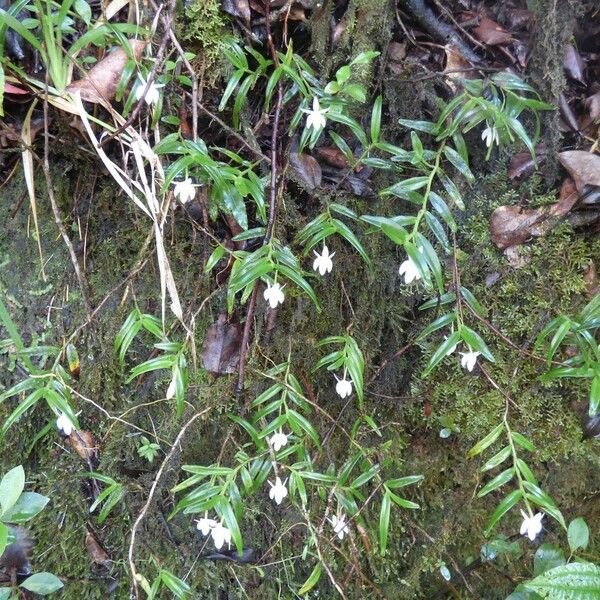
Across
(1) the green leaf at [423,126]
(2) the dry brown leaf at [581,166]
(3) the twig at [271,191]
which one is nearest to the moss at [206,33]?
(3) the twig at [271,191]

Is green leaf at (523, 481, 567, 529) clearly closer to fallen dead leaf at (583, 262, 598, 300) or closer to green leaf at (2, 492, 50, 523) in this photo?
fallen dead leaf at (583, 262, 598, 300)

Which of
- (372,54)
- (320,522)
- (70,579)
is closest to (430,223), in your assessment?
(372,54)

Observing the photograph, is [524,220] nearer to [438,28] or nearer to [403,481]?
[438,28]

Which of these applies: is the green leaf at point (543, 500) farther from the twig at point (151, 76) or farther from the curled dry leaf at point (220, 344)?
the twig at point (151, 76)

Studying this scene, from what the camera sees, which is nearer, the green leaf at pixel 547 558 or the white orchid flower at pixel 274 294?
the white orchid flower at pixel 274 294

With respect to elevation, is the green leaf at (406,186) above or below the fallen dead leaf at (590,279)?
above

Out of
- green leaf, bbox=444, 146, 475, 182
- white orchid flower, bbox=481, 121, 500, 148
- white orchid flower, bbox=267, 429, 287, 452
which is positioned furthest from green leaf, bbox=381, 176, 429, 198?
white orchid flower, bbox=267, 429, 287, 452

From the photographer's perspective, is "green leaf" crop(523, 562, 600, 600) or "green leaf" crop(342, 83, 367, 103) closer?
"green leaf" crop(523, 562, 600, 600)
